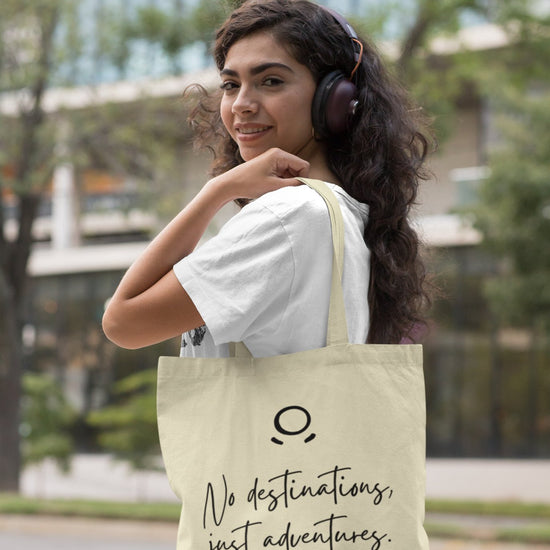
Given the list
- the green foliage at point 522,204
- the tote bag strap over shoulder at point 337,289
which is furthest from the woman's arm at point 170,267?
the green foliage at point 522,204

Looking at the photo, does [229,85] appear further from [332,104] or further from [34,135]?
[34,135]

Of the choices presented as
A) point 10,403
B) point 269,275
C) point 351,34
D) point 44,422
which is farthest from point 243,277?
point 44,422

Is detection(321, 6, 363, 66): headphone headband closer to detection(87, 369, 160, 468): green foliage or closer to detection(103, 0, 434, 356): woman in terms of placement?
detection(103, 0, 434, 356): woman

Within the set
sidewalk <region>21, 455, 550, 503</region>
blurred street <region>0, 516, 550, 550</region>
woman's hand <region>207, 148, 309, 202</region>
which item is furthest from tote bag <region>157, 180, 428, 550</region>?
sidewalk <region>21, 455, 550, 503</region>

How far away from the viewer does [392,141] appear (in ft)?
5.35

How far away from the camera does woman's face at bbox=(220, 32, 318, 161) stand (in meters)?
1.50

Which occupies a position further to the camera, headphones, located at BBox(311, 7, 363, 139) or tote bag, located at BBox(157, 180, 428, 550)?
headphones, located at BBox(311, 7, 363, 139)

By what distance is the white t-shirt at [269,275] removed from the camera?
1.27 meters

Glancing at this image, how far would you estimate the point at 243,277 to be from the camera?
1280 mm

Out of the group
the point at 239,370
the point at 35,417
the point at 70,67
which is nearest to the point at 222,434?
the point at 239,370

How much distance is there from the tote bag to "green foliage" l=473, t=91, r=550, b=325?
1013 centimetres

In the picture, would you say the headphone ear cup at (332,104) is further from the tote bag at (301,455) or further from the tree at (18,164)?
the tree at (18,164)

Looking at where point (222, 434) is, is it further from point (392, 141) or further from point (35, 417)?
point (35, 417)

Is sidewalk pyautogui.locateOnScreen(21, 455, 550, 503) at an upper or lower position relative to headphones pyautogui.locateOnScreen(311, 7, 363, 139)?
lower
